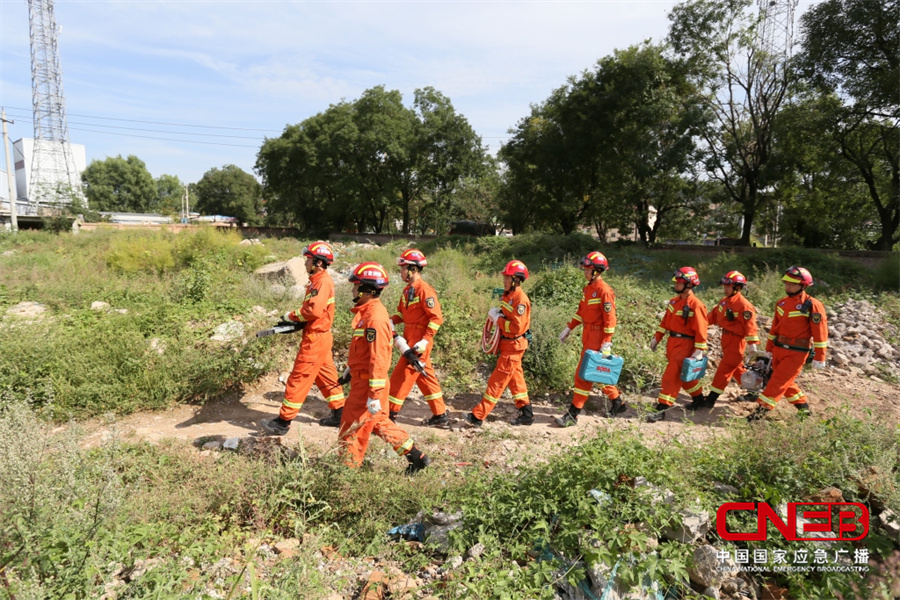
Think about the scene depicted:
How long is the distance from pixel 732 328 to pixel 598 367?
210 cm

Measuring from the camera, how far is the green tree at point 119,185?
4888 cm

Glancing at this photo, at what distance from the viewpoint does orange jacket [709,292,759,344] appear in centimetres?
623

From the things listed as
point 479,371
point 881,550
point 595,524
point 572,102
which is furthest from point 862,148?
point 595,524

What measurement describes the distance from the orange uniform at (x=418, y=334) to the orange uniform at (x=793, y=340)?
12.9ft

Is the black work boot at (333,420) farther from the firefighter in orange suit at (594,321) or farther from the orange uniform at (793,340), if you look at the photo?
the orange uniform at (793,340)

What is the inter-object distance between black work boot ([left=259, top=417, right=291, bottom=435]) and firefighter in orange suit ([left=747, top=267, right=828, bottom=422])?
5.19 meters

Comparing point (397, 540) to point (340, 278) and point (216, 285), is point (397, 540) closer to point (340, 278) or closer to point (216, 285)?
point (216, 285)

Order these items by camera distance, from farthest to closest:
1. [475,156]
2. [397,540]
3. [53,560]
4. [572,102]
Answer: [475,156] → [572,102] → [397,540] → [53,560]

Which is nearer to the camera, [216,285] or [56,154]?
[216,285]

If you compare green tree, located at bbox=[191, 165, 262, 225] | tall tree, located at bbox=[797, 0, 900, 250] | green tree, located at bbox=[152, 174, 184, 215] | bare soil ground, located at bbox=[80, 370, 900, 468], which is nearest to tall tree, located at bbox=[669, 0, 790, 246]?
tall tree, located at bbox=[797, 0, 900, 250]

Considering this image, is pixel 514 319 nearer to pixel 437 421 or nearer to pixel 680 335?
pixel 437 421

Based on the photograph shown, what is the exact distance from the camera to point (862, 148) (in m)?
15.4

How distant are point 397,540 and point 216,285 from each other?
266 inches

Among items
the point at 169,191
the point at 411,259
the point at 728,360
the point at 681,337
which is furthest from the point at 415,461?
the point at 169,191
